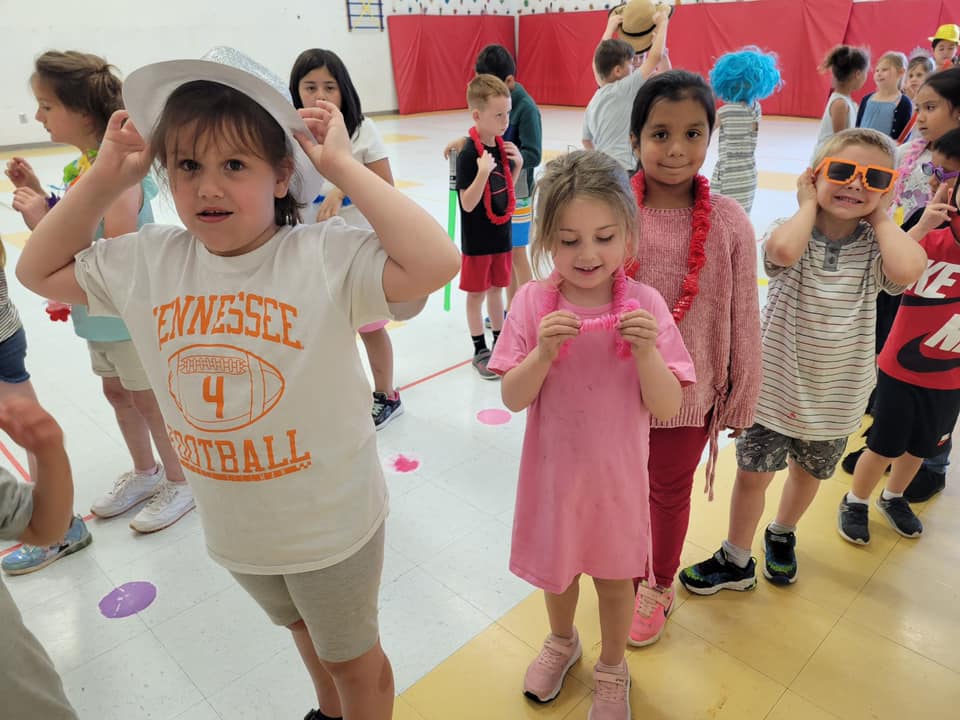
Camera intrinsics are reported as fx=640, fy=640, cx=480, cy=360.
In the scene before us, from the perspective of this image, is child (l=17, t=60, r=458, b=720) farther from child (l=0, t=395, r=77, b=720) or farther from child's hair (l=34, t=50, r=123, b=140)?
child's hair (l=34, t=50, r=123, b=140)

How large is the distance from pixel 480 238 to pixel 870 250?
6.40 ft

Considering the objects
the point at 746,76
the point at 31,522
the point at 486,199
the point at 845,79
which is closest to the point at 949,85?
the point at 746,76

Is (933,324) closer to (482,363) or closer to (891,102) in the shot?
(482,363)

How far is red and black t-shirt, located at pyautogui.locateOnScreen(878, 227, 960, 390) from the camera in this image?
201 centimetres

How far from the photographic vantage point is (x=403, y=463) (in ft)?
9.16

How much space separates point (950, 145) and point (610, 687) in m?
1.99

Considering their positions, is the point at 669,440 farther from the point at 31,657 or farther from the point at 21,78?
the point at 21,78

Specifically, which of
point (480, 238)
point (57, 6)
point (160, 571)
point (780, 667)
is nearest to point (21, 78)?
point (57, 6)

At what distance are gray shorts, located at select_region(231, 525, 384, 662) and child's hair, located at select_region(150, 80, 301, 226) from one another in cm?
76

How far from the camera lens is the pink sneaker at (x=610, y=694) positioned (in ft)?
5.35

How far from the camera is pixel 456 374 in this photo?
143 inches

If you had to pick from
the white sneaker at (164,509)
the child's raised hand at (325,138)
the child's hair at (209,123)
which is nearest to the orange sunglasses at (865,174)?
the child's raised hand at (325,138)

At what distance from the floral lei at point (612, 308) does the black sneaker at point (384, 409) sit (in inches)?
72.3

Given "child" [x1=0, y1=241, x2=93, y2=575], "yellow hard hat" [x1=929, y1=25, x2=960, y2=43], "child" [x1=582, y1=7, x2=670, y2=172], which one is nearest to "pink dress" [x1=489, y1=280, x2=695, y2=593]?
"child" [x1=0, y1=241, x2=93, y2=575]
